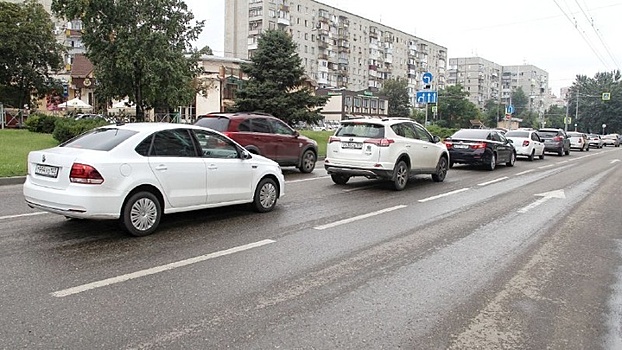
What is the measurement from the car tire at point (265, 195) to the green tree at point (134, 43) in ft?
64.7

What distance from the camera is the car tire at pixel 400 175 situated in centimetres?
1209

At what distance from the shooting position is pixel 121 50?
2620 centimetres

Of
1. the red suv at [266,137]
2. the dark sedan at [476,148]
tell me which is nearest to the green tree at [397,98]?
the dark sedan at [476,148]

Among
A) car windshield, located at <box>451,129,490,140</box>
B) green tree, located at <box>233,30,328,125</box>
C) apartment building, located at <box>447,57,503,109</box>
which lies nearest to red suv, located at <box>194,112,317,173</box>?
car windshield, located at <box>451,129,490,140</box>

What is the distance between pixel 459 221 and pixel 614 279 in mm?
3074

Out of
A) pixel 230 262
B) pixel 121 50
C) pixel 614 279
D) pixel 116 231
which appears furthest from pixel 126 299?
pixel 121 50

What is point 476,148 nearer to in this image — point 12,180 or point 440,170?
point 440,170

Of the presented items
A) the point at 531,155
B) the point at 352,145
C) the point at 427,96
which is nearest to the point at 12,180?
the point at 352,145

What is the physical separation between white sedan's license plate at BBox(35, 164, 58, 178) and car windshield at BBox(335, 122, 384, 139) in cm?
718

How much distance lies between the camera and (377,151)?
38.9ft

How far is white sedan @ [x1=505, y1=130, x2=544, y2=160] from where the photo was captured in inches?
981

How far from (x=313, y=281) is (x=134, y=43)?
2426 centimetres

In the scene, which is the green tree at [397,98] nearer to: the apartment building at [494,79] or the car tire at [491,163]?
the apartment building at [494,79]

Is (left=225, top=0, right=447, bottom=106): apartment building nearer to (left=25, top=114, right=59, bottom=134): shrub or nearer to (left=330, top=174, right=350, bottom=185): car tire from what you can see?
(left=25, top=114, right=59, bottom=134): shrub
